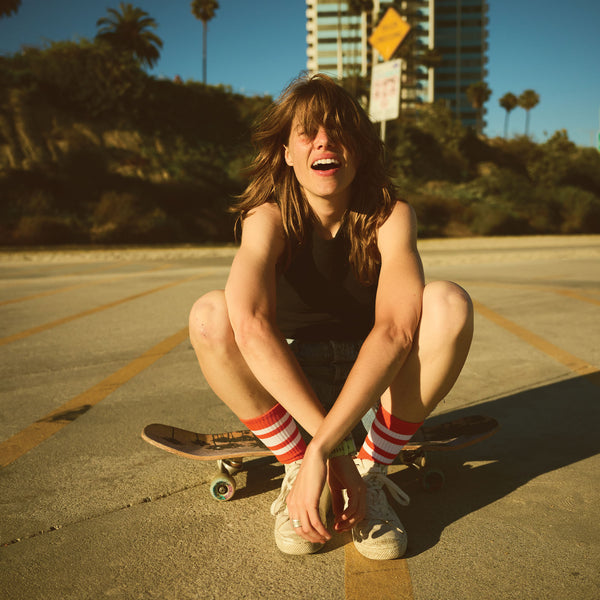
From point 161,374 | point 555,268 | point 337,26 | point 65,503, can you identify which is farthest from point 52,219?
point 337,26

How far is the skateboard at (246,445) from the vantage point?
2172 mm

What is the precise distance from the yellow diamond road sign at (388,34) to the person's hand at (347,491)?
14.5 m

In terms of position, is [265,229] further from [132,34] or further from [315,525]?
[132,34]

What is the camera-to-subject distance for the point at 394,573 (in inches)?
66.6

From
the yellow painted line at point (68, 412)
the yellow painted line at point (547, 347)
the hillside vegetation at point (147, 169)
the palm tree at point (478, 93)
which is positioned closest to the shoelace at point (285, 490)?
the yellow painted line at point (68, 412)

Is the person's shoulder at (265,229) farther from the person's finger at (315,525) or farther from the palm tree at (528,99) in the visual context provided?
the palm tree at (528,99)

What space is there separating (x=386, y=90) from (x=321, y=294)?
12.5 meters

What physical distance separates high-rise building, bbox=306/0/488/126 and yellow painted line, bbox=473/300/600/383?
90.8m

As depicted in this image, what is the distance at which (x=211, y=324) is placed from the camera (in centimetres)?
200

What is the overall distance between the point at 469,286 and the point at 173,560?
22.5 feet

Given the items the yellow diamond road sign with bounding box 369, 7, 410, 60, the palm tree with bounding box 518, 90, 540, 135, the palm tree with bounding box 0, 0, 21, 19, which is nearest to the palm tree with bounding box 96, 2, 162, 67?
the palm tree with bounding box 0, 0, 21, 19

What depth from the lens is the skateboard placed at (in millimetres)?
2172

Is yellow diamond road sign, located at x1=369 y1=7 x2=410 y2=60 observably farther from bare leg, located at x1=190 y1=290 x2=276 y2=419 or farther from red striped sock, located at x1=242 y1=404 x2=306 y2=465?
red striped sock, located at x1=242 y1=404 x2=306 y2=465

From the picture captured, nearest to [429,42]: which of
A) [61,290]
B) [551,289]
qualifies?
[551,289]
